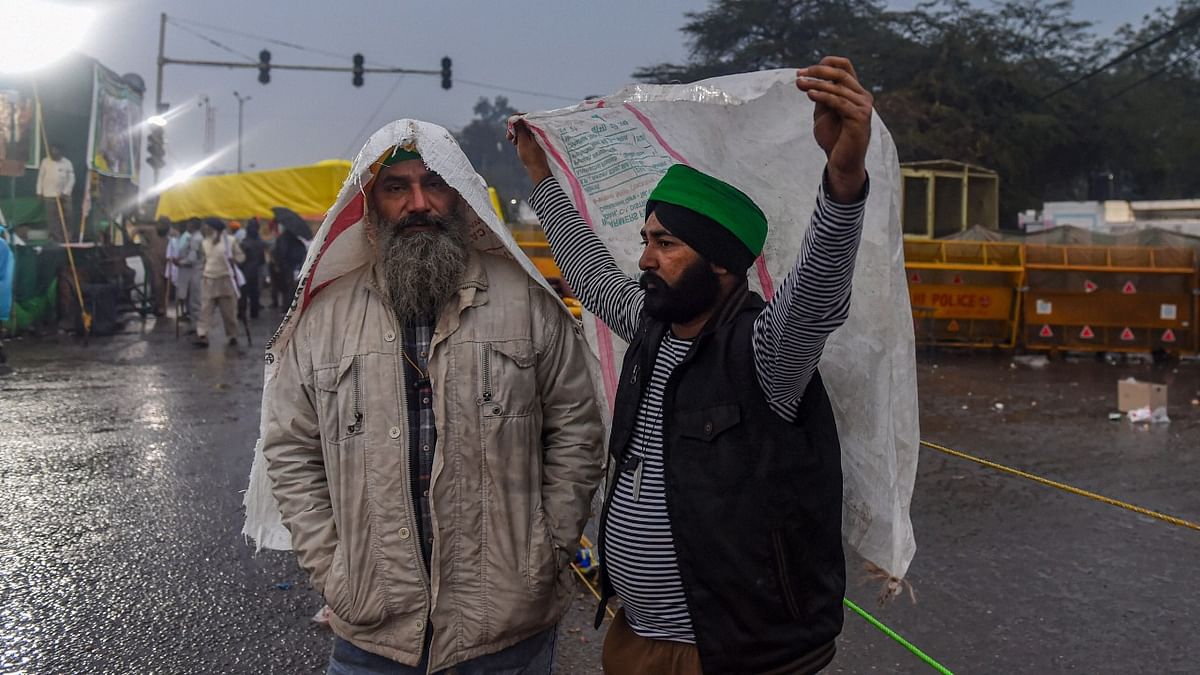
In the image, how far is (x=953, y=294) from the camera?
1427cm

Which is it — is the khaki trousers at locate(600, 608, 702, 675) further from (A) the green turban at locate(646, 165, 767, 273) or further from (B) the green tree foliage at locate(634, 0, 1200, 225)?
(B) the green tree foliage at locate(634, 0, 1200, 225)

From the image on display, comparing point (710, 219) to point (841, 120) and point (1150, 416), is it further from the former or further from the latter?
point (1150, 416)

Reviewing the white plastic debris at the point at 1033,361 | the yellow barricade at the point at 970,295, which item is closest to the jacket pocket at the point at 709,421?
the white plastic debris at the point at 1033,361

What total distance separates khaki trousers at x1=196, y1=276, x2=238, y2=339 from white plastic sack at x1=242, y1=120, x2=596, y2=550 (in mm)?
12277

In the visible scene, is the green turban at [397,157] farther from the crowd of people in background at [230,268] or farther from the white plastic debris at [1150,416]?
the crowd of people in background at [230,268]

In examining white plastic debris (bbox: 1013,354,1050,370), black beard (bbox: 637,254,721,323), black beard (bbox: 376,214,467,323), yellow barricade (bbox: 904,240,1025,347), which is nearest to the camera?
black beard (bbox: 637,254,721,323)

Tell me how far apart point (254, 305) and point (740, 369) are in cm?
1941

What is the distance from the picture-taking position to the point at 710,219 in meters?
2.13

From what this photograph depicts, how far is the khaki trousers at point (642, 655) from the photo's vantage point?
2.14 meters

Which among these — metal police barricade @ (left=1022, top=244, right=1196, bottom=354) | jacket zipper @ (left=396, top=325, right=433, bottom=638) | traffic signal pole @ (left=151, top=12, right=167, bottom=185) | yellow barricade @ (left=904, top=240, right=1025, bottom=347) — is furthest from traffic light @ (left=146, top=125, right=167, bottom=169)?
jacket zipper @ (left=396, top=325, right=433, bottom=638)

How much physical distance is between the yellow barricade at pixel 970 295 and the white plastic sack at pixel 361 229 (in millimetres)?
12513

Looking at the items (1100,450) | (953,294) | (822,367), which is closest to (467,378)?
(822,367)

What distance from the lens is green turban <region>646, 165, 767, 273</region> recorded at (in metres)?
2.13

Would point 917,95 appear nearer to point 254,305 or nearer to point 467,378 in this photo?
point 254,305
